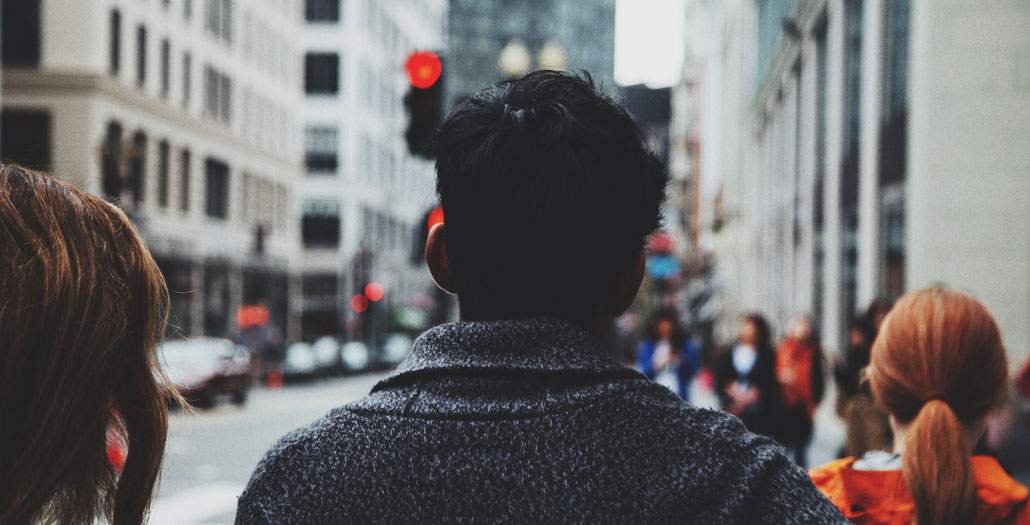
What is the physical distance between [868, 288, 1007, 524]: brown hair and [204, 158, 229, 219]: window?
149 feet

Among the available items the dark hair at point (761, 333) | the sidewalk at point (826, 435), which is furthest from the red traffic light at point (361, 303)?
the dark hair at point (761, 333)

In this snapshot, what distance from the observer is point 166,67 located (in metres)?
42.1

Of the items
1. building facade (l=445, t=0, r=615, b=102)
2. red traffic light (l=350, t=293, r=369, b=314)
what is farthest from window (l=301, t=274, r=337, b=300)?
building facade (l=445, t=0, r=615, b=102)

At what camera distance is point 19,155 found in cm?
266

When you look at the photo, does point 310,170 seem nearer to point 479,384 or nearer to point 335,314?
point 335,314

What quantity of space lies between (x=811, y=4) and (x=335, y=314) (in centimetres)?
4360

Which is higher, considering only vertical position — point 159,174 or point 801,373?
point 159,174

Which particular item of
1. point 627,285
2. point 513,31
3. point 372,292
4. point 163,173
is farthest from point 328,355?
point 513,31

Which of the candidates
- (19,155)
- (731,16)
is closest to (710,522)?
(19,155)

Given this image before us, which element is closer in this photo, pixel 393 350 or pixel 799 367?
pixel 799 367

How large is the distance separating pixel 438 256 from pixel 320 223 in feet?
222

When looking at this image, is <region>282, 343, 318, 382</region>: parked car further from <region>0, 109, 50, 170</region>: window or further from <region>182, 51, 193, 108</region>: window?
<region>0, 109, 50, 170</region>: window

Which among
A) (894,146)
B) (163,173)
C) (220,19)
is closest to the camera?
(894,146)

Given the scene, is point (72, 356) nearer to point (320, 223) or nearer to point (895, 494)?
point (895, 494)
